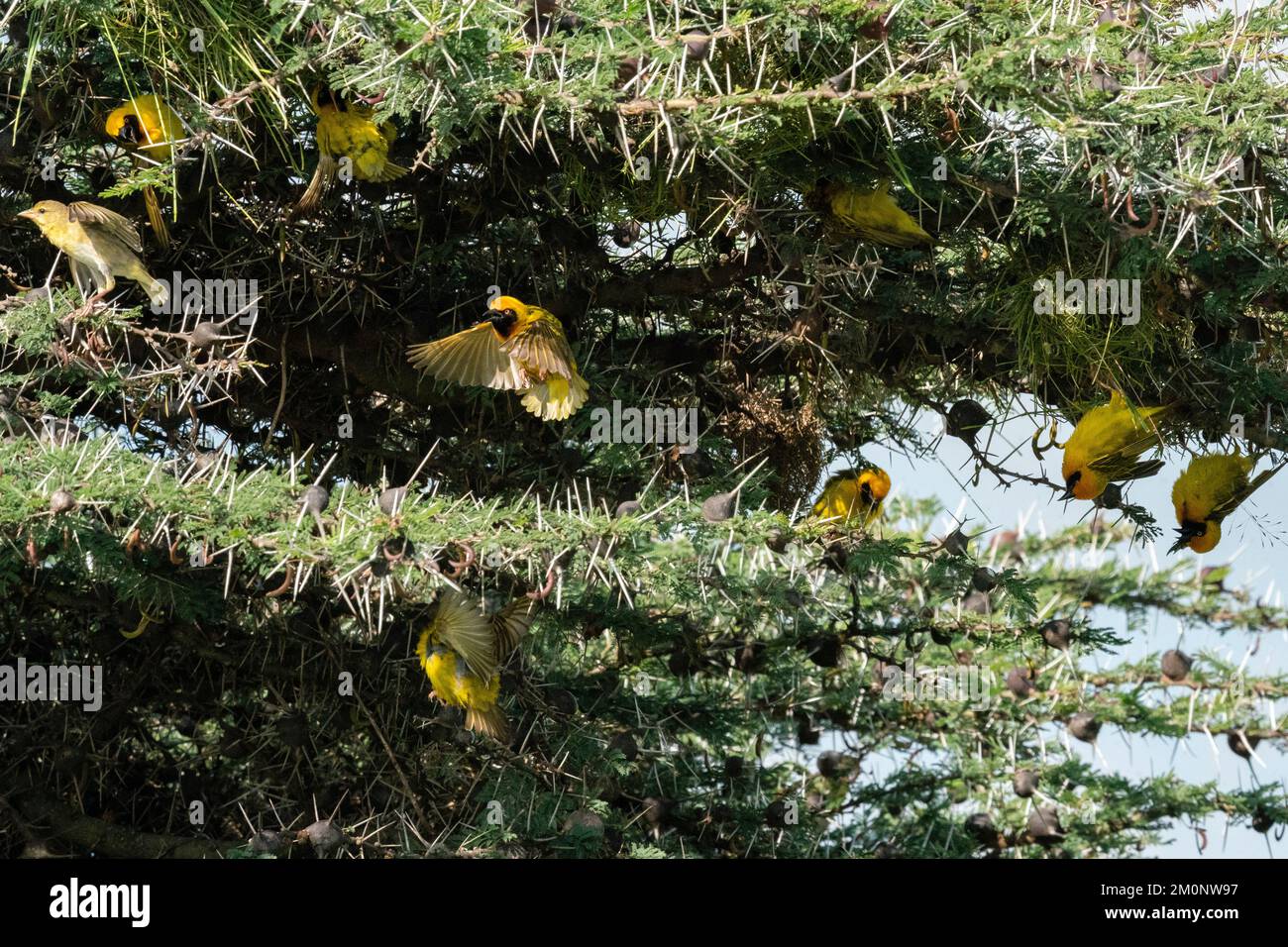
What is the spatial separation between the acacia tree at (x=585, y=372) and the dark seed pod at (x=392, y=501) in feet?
0.04

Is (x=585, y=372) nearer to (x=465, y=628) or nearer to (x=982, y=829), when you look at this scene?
(x=465, y=628)

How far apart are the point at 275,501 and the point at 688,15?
1.07 metres

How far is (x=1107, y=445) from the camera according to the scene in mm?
2723

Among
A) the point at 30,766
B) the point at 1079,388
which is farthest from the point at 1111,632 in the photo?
the point at 30,766

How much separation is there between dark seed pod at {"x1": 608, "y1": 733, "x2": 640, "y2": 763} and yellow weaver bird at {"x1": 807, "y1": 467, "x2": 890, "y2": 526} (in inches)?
25.5

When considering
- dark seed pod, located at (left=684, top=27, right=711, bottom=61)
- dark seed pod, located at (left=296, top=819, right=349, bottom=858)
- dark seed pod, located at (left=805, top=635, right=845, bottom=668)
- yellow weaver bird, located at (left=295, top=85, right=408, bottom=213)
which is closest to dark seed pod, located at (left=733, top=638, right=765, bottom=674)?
dark seed pod, located at (left=805, top=635, right=845, bottom=668)

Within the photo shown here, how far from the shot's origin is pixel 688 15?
2.38 metres

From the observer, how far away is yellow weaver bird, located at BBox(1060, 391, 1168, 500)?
2.71 m

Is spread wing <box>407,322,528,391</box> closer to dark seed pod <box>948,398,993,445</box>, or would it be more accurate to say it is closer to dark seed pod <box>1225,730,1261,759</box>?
dark seed pod <box>948,398,993,445</box>

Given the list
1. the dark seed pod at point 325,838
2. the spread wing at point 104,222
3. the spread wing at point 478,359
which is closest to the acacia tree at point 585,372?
the dark seed pod at point 325,838

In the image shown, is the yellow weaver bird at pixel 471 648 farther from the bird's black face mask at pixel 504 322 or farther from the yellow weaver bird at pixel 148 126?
the yellow weaver bird at pixel 148 126

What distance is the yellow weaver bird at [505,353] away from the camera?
248 centimetres
